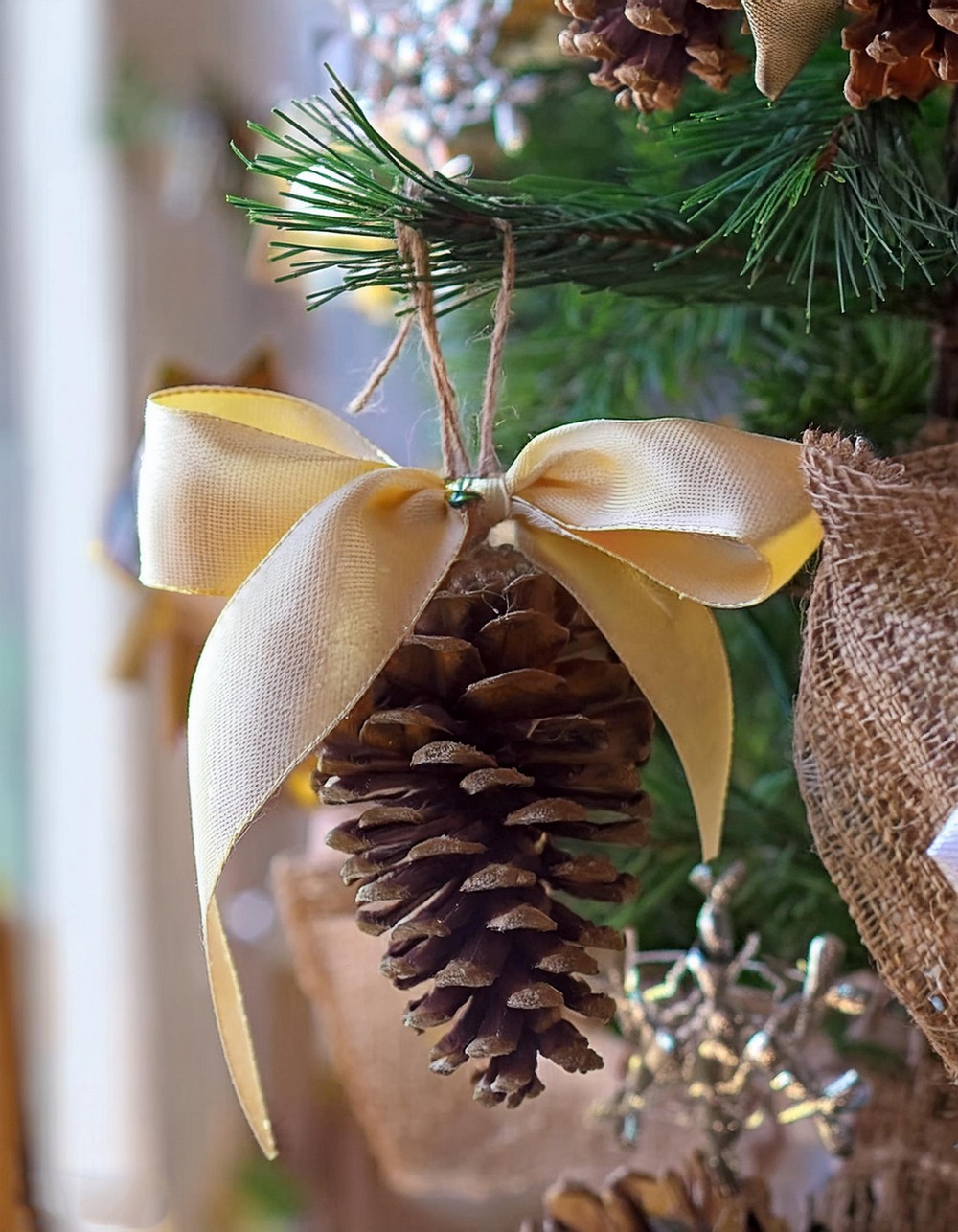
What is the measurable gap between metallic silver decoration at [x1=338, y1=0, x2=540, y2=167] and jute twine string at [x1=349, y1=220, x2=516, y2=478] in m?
0.24

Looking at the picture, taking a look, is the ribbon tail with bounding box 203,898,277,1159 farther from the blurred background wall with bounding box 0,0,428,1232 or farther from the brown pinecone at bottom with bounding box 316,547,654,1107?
the blurred background wall with bounding box 0,0,428,1232

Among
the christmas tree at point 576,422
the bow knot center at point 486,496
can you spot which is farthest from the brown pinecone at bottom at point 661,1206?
the bow knot center at point 486,496

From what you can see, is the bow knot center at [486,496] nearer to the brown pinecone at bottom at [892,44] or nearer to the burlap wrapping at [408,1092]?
the brown pinecone at bottom at [892,44]

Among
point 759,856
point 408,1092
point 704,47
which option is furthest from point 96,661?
point 704,47

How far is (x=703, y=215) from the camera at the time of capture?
361 mm

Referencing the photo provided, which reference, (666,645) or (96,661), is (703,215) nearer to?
(666,645)

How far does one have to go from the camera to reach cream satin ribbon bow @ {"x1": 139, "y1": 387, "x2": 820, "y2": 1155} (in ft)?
0.97

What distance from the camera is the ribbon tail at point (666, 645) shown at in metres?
0.33

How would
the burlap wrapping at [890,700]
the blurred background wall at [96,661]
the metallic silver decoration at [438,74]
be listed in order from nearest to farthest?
the burlap wrapping at [890,700] → the metallic silver decoration at [438,74] → the blurred background wall at [96,661]

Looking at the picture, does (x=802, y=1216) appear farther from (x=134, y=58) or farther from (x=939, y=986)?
(x=134, y=58)

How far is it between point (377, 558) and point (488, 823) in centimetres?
8

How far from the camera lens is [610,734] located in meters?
0.33

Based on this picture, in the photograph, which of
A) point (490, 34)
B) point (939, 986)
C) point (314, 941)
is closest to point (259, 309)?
point (490, 34)

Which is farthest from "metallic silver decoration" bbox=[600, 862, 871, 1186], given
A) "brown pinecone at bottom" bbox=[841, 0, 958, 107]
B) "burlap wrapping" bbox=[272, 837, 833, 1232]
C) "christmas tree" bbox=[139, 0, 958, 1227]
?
"brown pinecone at bottom" bbox=[841, 0, 958, 107]
